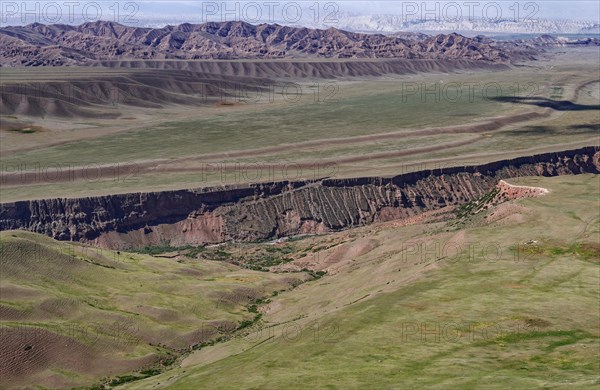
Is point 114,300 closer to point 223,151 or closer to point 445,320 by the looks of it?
point 445,320

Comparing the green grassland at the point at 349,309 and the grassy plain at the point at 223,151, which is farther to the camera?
the grassy plain at the point at 223,151

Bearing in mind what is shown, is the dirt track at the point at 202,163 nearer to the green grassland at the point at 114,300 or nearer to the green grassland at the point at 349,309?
the green grassland at the point at 349,309

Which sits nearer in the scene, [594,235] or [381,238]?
[594,235]

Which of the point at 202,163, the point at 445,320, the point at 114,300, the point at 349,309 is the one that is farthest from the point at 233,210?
the point at 445,320

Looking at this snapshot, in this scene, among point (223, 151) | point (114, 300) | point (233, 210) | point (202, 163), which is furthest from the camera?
point (223, 151)

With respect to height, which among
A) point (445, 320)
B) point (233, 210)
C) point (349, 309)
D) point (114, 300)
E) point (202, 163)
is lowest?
point (114, 300)

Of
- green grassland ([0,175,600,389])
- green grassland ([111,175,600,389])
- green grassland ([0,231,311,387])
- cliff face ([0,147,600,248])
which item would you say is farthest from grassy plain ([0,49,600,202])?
green grassland ([111,175,600,389])

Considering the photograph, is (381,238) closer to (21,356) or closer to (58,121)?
(21,356)

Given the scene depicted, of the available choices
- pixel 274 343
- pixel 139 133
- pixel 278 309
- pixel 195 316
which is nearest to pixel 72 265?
pixel 195 316

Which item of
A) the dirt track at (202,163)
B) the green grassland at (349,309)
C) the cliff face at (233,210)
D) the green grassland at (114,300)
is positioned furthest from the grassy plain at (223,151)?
the green grassland at (114,300)
